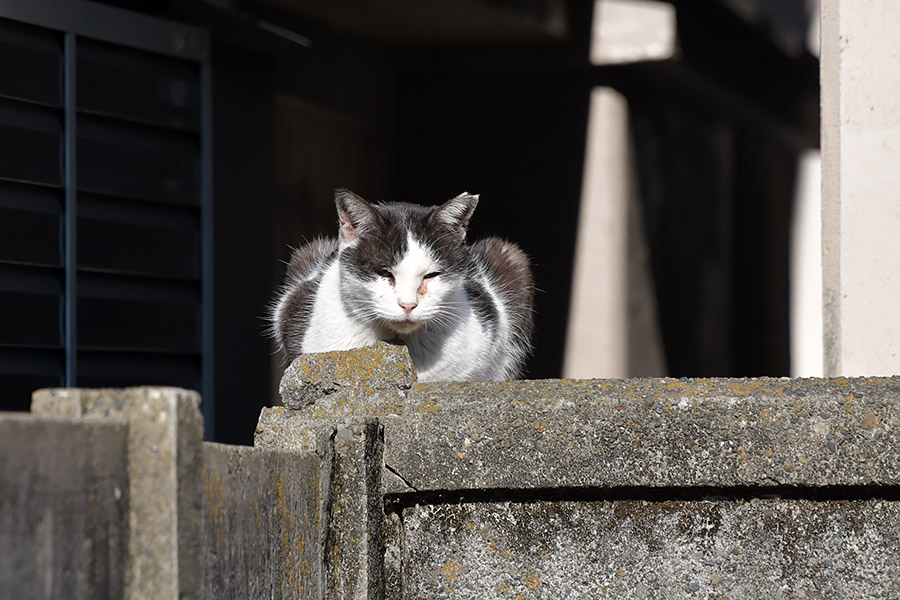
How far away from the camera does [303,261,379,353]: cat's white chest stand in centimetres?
309

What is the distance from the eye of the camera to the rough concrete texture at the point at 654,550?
6.89ft

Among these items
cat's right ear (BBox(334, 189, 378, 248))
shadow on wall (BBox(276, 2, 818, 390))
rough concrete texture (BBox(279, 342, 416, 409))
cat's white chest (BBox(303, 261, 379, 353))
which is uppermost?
shadow on wall (BBox(276, 2, 818, 390))

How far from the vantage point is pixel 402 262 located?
118 inches

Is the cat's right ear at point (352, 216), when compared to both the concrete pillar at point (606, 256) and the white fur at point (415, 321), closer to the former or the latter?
the white fur at point (415, 321)

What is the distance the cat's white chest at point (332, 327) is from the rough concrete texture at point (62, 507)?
1522 mm

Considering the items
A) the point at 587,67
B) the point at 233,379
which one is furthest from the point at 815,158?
the point at 233,379

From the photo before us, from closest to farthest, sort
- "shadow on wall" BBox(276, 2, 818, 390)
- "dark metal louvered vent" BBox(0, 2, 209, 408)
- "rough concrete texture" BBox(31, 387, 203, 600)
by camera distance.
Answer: "rough concrete texture" BBox(31, 387, 203, 600) < "dark metal louvered vent" BBox(0, 2, 209, 408) < "shadow on wall" BBox(276, 2, 818, 390)

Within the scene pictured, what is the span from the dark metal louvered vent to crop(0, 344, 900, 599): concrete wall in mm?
1982

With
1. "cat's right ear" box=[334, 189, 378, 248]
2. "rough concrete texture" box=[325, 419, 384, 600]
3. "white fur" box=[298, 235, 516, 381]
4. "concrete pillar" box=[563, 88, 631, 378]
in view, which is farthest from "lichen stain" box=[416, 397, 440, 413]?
"concrete pillar" box=[563, 88, 631, 378]

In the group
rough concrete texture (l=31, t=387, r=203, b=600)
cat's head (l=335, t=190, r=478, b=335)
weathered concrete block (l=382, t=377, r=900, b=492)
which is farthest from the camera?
cat's head (l=335, t=190, r=478, b=335)

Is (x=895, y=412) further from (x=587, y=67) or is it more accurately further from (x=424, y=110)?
(x=424, y=110)

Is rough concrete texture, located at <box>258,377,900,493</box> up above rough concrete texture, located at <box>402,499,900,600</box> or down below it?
above

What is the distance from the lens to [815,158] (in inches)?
413

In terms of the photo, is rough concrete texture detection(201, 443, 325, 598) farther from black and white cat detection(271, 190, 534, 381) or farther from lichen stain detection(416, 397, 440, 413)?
black and white cat detection(271, 190, 534, 381)
